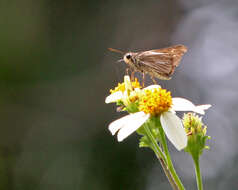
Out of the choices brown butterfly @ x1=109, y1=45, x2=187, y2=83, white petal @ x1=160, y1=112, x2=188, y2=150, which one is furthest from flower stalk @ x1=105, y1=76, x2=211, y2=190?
brown butterfly @ x1=109, y1=45, x2=187, y2=83

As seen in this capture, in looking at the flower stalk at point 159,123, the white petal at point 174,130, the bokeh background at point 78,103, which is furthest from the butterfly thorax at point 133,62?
the bokeh background at point 78,103

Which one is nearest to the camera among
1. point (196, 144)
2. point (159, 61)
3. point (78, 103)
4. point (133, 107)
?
point (196, 144)

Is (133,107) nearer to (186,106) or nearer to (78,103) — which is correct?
(186,106)

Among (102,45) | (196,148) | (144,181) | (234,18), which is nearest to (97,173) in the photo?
(144,181)

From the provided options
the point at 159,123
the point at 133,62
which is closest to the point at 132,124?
the point at 159,123

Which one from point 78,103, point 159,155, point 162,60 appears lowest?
point 159,155

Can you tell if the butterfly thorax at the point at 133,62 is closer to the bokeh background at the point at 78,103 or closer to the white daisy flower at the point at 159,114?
the white daisy flower at the point at 159,114
